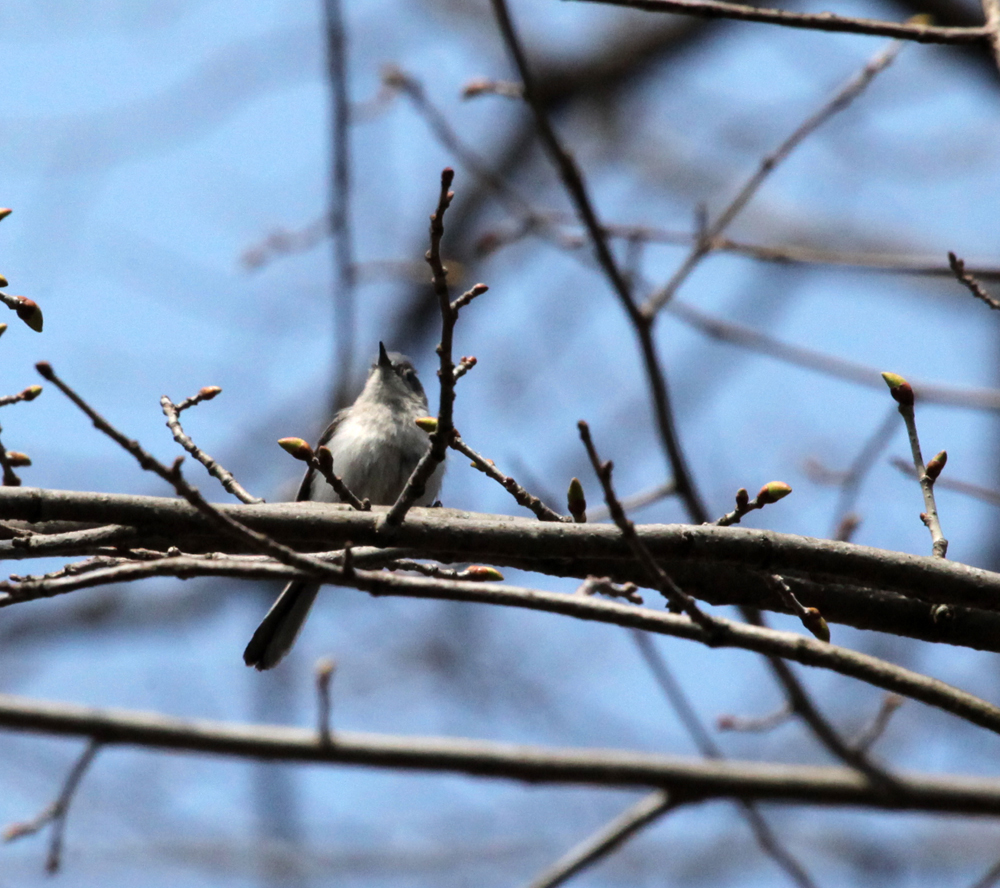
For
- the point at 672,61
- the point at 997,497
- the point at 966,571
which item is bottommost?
the point at 966,571

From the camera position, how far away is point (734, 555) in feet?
7.27

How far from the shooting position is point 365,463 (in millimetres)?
5074

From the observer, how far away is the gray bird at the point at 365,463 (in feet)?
14.8

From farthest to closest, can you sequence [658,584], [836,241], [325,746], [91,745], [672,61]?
[836,241]
[672,61]
[325,746]
[91,745]
[658,584]

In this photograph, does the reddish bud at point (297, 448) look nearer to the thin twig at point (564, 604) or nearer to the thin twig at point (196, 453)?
the thin twig at point (196, 453)

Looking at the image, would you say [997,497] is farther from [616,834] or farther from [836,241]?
[836,241]

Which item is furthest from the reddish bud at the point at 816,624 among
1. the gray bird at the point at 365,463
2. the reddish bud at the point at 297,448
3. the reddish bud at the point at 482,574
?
the gray bird at the point at 365,463

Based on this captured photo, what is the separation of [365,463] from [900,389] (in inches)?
118

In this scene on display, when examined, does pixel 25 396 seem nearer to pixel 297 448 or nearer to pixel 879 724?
pixel 297 448

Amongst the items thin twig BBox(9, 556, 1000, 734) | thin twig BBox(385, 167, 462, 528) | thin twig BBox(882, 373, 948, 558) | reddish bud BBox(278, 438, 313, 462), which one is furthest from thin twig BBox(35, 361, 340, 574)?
thin twig BBox(882, 373, 948, 558)

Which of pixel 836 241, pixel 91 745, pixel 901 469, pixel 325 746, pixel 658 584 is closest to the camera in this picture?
pixel 658 584

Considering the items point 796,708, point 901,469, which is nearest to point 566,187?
point 901,469

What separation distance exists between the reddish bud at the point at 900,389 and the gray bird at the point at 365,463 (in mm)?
2502

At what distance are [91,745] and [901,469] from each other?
265 cm
